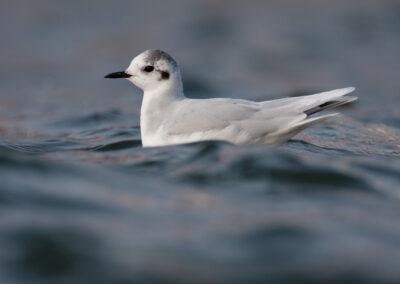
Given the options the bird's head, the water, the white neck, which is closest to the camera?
the water

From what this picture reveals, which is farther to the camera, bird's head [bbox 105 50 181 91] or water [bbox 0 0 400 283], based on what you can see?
bird's head [bbox 105 50 181 91]

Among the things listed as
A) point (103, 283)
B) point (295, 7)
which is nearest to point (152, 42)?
point (295, 7)

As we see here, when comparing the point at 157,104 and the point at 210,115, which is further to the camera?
the point at 157,104

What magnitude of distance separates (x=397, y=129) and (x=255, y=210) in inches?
214

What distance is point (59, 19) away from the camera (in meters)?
15.9

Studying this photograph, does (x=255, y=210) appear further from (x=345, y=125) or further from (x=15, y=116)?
(x=15, y=116)

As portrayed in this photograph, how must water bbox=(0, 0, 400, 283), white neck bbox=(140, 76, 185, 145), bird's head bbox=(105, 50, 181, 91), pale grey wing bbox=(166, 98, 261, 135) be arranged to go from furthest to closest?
1. bird's head bbox=(105, 50, 181, 91)
2. white neck bbox=(140, 76, 185, 145)
3. pale grey wing bbox=(166, 98, 261, 135)
4. water bbox=(0, 0, 400, 283)

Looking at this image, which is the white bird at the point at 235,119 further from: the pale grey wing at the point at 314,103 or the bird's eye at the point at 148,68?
the bird's eye at the point at 148,68

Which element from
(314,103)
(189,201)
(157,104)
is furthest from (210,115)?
(189,201)

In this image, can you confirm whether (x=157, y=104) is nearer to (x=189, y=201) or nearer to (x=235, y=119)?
(x=235, y=119)

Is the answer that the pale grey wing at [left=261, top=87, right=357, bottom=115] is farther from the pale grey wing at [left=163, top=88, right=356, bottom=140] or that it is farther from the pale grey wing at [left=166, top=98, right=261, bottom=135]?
the pale grey wing at [left=166, top=98, right=261, bottom=135]

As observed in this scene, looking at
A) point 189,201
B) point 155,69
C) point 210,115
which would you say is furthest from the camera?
point 155,69

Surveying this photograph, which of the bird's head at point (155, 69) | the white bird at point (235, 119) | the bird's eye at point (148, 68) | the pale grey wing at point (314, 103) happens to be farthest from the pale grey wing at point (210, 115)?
the bird's eye at point (148, 68)

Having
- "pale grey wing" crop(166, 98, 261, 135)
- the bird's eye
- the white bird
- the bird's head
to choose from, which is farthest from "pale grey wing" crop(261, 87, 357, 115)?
the bird's eye
